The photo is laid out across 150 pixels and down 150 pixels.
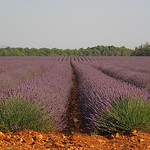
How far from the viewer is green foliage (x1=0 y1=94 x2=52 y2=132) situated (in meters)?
2.37

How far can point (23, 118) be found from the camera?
2.43 m

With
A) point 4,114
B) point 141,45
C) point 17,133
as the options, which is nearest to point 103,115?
point 17,133

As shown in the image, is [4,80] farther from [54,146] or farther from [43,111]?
[54,146]

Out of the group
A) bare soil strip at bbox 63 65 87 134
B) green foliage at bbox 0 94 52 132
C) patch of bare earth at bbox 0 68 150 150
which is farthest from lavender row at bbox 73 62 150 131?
green foliage at bbox 0 94 52 132

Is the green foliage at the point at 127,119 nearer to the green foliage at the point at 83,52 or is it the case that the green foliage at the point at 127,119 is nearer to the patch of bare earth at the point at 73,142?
the patch of bare earth at the point at 73,142

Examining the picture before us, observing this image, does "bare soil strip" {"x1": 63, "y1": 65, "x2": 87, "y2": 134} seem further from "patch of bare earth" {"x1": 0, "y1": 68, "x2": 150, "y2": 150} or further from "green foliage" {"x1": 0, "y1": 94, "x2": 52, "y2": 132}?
"green foliage" {"x1": 0, "y1": 94, "x2": 52, "y2": 132}

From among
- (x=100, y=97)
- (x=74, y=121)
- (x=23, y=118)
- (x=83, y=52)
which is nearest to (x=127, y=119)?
(x=100, y=97)

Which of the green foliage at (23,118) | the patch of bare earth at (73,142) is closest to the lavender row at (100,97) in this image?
the patch of bare earth at (73,142)

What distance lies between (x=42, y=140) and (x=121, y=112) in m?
1.22

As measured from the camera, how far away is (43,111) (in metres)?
2.62

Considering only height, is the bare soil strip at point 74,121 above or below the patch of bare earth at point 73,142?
below

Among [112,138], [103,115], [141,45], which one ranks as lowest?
[112,138]

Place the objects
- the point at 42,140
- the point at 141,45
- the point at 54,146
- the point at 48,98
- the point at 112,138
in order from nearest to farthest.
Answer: the point at 54,146, the point at 42,140, the point at 112,138, the point at 48,98, the point at 141,45

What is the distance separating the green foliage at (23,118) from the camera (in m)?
2.37
